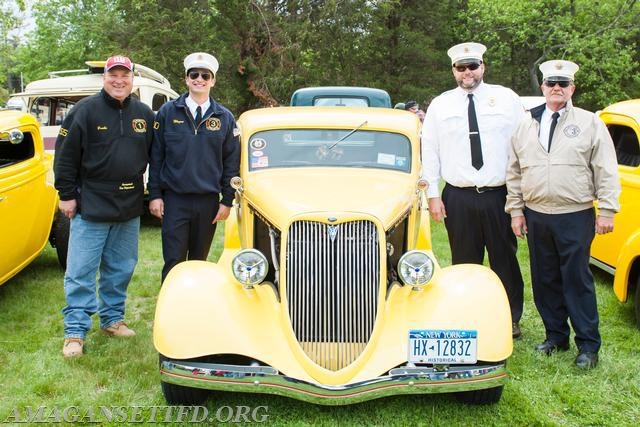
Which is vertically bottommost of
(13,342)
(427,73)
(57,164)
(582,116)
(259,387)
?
(13,342)

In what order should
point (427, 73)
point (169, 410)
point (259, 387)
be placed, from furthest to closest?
point (427, 73)
point (169, 410)
point (259, 387)

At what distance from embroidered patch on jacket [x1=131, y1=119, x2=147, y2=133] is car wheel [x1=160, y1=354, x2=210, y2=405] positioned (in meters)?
1.94

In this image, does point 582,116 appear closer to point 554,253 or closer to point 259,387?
point 554,253

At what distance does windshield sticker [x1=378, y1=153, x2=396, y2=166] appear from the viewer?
455cm

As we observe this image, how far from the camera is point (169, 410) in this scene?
11.7 ft

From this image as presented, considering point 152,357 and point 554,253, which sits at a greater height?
point 554,253

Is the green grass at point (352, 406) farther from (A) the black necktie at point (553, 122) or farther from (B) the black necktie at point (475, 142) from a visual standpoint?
(A) the black necktie at point (553, 122)

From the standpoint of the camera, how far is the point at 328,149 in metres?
4.55

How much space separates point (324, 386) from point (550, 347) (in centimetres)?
214

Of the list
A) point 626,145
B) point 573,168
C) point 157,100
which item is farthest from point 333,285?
point 157,100

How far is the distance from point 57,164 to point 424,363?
2927mm

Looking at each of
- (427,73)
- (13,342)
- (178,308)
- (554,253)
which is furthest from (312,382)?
(427,73)

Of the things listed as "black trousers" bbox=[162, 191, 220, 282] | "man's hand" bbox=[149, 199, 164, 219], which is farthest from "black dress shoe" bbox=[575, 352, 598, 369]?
"man's hand" bbox=[149, 199, 164, 219]

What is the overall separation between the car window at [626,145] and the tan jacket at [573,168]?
1.87m
